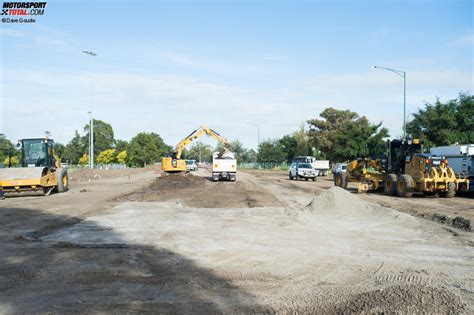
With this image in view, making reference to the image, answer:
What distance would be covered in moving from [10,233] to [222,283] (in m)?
7.33

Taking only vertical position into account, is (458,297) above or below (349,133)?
below

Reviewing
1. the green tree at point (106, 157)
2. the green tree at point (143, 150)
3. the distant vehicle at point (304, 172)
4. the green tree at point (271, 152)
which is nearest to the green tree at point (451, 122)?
the distant vehicle at point (304, 172)

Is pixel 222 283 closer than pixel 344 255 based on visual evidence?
Yes

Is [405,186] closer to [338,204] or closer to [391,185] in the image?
[391,185]

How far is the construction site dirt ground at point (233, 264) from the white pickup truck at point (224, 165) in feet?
73.8

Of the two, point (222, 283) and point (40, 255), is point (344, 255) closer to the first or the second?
point (222, 283)

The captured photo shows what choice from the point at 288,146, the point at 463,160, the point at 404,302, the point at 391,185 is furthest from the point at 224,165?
the point at 288,146

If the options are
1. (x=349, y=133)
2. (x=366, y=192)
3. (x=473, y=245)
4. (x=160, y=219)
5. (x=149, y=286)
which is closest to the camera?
(x=149, y=286)

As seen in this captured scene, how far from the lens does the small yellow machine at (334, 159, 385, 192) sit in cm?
2638

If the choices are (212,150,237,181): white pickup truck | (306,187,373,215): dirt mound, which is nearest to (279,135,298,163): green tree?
(212,150,237,181): white pickup truck

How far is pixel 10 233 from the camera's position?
36.3 feet

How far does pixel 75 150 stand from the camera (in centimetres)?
11600

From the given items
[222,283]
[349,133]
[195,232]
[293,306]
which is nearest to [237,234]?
[195,232]

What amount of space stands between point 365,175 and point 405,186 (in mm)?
4010
